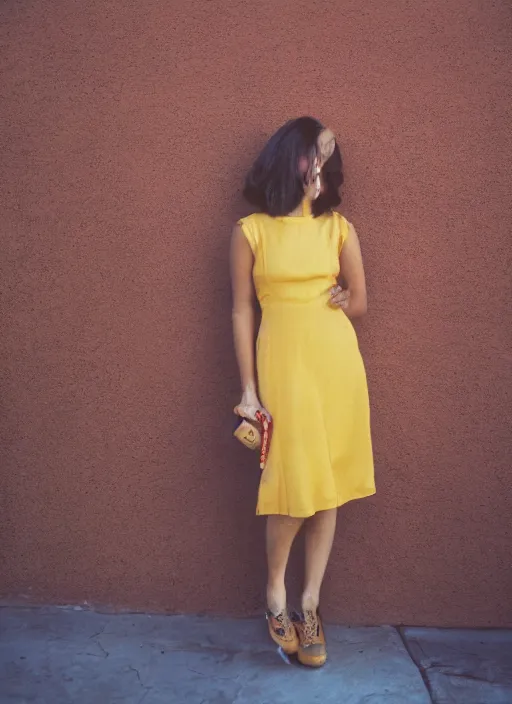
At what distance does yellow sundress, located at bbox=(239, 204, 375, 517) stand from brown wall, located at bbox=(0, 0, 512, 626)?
1.00 feet

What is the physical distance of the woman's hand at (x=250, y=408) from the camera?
2.39 meters

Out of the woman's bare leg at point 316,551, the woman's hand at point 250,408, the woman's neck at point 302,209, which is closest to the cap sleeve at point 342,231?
the woman's neck at point 302,209

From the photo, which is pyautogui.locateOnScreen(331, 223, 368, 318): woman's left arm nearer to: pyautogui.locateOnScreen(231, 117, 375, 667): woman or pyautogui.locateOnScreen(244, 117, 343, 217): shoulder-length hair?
pyautogui.locateOnScreen(231, 117, 375, 667): woman

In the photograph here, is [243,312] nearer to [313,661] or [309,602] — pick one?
[309,602]

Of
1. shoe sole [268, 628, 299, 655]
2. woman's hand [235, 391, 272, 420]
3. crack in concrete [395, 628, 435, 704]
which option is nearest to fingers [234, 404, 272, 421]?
woman's hand [235, 391, 272, 420]

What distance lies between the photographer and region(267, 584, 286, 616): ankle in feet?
8.29

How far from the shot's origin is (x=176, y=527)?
278 centimetres

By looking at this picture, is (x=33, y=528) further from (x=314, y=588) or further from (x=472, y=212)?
(x=472, y=212)

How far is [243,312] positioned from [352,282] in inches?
17.1

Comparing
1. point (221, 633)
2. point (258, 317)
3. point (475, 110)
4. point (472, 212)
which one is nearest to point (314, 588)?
A: point (221, 633)

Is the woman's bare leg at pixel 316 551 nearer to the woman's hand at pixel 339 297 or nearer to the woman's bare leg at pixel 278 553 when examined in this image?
the woman's bare leg at pixel 278 553

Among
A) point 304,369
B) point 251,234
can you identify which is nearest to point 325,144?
point 251,234

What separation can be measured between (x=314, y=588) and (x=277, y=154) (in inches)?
65.4

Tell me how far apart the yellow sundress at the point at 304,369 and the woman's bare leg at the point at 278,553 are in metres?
0.12
